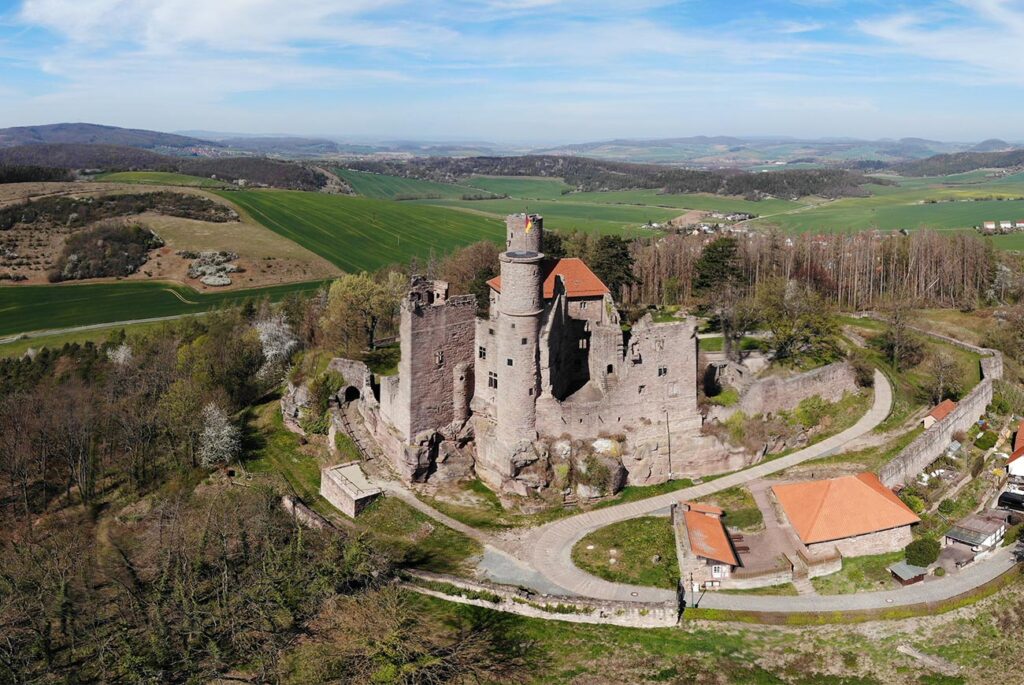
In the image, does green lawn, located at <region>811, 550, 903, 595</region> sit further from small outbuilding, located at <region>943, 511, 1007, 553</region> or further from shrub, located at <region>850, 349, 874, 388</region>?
shrub, located at <region>850, 349, 874, 388</region>

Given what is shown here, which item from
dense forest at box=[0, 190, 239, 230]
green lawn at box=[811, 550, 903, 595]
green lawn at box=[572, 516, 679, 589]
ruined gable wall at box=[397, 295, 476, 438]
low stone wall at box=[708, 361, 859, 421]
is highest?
dense forest at box=[0, 190, 239, 230]

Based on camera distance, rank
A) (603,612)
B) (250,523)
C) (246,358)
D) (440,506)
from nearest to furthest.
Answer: (603,612), (250,523), (440,506), (246,358)

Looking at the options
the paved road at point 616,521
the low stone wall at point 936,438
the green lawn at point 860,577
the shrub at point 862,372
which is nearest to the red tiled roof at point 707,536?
the paved road at point 616,521

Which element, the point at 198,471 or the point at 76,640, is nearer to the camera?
the point at 76,640

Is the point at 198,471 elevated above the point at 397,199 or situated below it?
below

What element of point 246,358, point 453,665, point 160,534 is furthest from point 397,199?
point 453,665

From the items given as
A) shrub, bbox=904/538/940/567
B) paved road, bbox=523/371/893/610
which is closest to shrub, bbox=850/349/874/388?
paved road, bbox=523/371/893/610

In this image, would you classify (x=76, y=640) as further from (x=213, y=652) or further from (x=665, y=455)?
(x=665, y=455)
